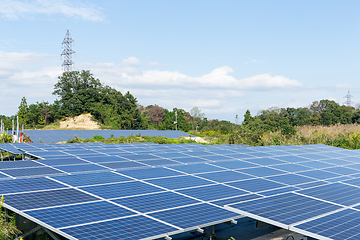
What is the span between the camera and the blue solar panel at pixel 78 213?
6520 mm

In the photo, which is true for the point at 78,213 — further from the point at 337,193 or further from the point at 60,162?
the point at 337,193

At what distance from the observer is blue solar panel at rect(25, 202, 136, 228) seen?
6.52 metres

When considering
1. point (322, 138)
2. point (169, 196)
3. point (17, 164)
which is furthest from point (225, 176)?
point (322, 138)

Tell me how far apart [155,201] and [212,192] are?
2.01m

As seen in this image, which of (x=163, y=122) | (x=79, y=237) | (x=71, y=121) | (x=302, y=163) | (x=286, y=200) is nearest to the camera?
(x=79, y=237)

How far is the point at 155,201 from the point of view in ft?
26.9

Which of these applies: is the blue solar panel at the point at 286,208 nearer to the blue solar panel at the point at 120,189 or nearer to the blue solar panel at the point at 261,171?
the blue solar panel at the point at 120,189

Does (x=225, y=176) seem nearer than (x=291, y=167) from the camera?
Yes

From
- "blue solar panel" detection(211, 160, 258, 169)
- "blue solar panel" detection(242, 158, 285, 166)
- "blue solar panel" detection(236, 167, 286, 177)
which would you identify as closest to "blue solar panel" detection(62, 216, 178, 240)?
"blue solar panel" detection(236, 167, 286, 177)

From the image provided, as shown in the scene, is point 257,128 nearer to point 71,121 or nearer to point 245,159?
point 245,159

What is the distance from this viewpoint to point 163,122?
8688cm

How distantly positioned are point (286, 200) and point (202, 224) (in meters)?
3.05

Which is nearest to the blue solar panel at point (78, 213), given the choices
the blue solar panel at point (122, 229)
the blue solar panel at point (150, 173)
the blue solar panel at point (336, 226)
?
the blue solar panel at point (122, 229)

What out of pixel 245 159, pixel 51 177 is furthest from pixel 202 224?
pixel 245 159
